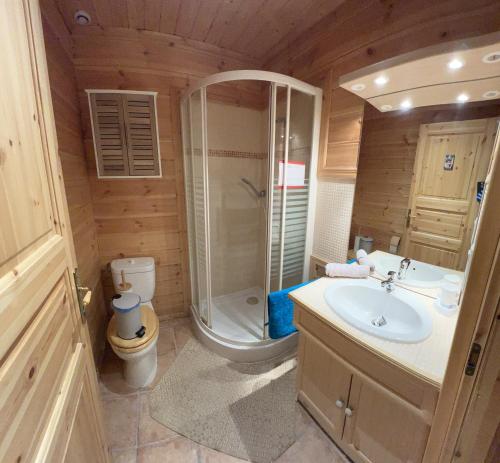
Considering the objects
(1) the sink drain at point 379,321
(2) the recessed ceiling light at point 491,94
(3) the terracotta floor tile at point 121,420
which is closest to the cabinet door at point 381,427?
(1) the sink drain at point 379,321

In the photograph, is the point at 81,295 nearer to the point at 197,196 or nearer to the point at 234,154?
the point at 197,196

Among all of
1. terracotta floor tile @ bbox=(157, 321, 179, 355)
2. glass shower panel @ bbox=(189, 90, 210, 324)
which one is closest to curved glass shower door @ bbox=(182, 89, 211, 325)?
glass shower panel @ bbox=(189, 90, 210, 324)

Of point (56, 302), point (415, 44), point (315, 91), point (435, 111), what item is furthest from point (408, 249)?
point (56, 302)

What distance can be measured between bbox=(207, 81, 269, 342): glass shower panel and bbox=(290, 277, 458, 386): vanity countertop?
901 millimetres

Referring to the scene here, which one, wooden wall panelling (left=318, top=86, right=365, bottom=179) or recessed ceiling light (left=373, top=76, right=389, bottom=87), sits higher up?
recessed ceiling light (left=373, top=76, right=389, bottom=87)

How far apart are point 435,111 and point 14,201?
1699 mm

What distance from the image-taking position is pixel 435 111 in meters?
1.19

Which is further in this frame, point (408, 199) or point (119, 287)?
point (119, 287)

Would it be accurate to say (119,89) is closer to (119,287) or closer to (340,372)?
(119,287)

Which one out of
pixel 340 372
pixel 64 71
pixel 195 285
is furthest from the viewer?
pixel 195 285

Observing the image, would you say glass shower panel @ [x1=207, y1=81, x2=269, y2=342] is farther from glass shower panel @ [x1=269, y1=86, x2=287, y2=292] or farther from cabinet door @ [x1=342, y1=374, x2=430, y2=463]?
cabinet door @ [x1=342, y1=374, x2=430, y2=463]

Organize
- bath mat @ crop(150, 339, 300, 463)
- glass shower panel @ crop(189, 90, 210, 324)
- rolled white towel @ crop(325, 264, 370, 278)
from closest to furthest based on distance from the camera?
bath mat @ crop(150, 339, 300, 463) → rolled white towel @ crop(325, 264, 370, 278) → glass shower panel @ crop(189, 90, 210, 324)

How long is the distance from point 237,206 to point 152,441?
6.15 feet

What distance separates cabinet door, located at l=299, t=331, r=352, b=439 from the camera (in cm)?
117
